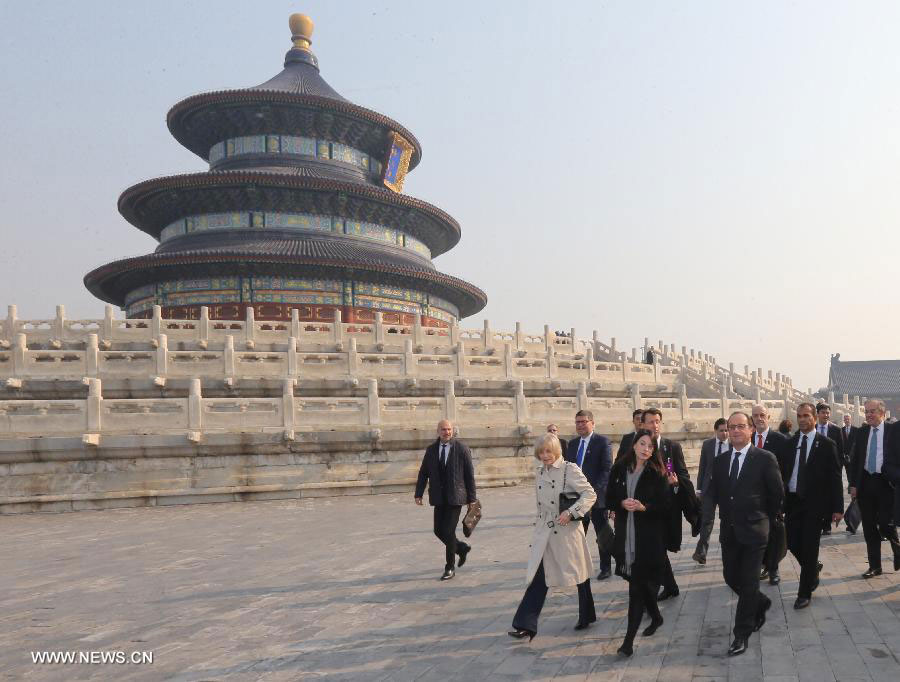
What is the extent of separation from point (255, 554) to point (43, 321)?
1650cm

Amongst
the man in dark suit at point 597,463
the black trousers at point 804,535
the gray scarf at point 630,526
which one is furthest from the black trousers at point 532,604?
the black trousers at point 804,535

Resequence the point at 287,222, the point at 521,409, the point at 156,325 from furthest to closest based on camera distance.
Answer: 1. the point at 287,222
2. the point at 156,325
3. the point at 521,409

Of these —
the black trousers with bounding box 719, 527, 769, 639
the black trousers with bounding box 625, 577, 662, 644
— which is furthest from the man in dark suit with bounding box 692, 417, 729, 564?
the black trousers with bounding box 625, 577, 662, 644

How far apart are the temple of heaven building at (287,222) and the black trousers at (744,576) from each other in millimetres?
28540

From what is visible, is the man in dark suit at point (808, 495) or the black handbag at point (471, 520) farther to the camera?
the black handbag at point (471, 520)

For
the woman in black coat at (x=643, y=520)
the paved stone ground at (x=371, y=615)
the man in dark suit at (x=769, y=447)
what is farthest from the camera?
the man in dark suit at (x=769, y=447)

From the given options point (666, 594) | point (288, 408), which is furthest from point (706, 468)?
point (288, 408)

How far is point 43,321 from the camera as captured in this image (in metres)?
21.5

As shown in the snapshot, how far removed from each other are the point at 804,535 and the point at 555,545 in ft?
7.81

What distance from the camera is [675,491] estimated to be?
5.55 metres

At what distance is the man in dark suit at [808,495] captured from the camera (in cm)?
596

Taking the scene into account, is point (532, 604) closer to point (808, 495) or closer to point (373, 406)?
point (808, 495)

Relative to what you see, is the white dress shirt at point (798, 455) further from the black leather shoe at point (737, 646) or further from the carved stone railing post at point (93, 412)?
the carved stone railing post at point (93, 412)

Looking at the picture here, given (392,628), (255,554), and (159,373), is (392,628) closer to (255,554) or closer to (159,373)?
(255,554)
